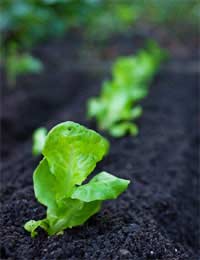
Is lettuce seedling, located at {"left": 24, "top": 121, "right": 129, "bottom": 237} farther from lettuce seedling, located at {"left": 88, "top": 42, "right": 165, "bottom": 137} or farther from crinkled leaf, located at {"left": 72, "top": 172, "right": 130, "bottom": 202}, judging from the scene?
lettuce seedling, located at {"left": 88, "top": 42, "right": 165, "bottom": 137}

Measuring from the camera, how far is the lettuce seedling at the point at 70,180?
146 cm

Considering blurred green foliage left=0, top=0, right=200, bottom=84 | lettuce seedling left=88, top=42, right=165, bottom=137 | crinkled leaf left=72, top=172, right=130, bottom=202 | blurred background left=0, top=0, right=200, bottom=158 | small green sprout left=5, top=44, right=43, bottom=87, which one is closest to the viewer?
crinkled leaf left=72, top=172, right=130, bottom=202

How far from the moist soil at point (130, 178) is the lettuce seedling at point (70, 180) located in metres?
0.05

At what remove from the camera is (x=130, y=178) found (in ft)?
7.29

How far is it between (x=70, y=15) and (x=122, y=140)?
1603mm

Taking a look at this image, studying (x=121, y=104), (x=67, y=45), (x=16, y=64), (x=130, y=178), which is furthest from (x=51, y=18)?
(x=67, y=45)

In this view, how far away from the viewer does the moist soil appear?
1485 millimetres

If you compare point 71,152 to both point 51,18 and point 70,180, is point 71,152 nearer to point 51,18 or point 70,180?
point 70,180

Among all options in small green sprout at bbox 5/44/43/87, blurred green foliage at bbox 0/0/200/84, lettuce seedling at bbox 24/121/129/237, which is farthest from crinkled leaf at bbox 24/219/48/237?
small green sprout at bbox 5/44/43/87

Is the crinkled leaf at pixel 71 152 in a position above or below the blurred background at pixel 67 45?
above

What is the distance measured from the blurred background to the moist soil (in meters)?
0.02

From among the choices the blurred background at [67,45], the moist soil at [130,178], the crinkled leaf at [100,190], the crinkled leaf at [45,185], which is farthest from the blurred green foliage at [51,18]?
the crinkled leaf at [100,190]

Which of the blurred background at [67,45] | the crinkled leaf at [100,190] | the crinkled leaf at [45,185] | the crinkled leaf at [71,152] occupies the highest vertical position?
the crinkled leaf at [71,152]

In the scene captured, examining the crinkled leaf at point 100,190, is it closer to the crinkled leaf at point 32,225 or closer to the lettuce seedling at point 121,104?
the crinkled leaf at point 32,225
